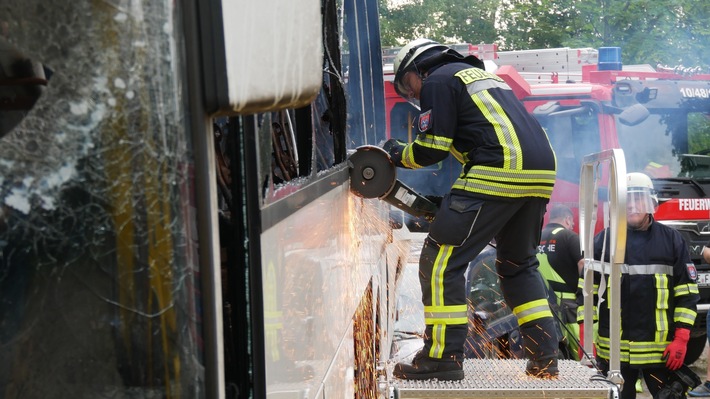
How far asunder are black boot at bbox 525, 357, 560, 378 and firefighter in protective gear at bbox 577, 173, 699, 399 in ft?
6.61

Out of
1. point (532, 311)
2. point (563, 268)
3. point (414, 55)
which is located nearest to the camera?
point (414, 55)

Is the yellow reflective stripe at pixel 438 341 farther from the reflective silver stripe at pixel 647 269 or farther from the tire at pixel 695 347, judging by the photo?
the tire at pixel 695 347

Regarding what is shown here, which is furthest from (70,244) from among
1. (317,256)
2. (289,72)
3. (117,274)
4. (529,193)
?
(529,193)

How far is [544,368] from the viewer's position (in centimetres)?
474

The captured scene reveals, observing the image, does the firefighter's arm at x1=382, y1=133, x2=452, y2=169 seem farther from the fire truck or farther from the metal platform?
the fire truck

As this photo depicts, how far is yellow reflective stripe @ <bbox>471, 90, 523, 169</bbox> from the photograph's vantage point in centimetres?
438

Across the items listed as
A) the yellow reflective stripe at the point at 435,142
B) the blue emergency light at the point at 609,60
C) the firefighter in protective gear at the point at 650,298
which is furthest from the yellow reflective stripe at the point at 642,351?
the blue emergency light at the point at 609,60

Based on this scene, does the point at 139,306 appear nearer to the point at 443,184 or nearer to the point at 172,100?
the point at 172,100

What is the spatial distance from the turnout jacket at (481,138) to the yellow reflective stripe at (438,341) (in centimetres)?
63

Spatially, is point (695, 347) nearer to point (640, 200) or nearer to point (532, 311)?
point (640, 200)

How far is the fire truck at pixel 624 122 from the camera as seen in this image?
34.3 ft

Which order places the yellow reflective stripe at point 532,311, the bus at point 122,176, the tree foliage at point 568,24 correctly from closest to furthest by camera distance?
the bus at point 122,176
the yellow reflective stripe at point 532,311
the tree foliage at point 568,24

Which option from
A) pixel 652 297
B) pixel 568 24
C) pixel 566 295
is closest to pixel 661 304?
pixel 652 297

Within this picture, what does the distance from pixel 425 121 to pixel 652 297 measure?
118 inches
